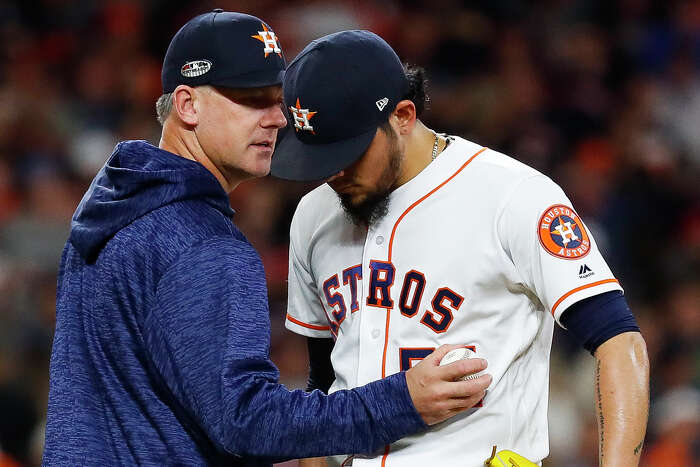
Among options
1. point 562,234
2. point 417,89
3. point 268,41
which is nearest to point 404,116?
point 417,89

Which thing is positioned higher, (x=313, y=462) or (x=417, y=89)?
(x=417, y=89)

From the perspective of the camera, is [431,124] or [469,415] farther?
[431,124]

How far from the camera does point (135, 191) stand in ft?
7.05

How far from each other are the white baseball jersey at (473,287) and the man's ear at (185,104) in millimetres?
492

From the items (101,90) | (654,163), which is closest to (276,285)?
(101,90)

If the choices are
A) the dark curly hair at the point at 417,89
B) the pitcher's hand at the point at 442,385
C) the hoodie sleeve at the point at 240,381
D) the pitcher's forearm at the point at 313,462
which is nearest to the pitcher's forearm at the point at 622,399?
the pitcher's hand at the point at 442,385

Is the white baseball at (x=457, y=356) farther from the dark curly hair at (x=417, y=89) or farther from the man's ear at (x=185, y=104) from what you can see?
the man's ear at (x=185, y=104)

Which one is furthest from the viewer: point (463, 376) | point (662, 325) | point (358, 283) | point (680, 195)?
point (680, 195)

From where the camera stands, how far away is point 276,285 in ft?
18.2

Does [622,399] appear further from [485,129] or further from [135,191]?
[485,129]

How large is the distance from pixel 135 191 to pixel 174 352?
373mm

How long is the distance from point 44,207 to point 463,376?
411 cm

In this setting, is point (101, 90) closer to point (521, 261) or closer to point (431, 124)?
point (431, 124)

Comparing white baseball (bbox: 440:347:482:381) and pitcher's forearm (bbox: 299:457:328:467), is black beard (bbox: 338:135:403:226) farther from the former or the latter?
pitcher's forearm (bbox: 299:457:328:467)
